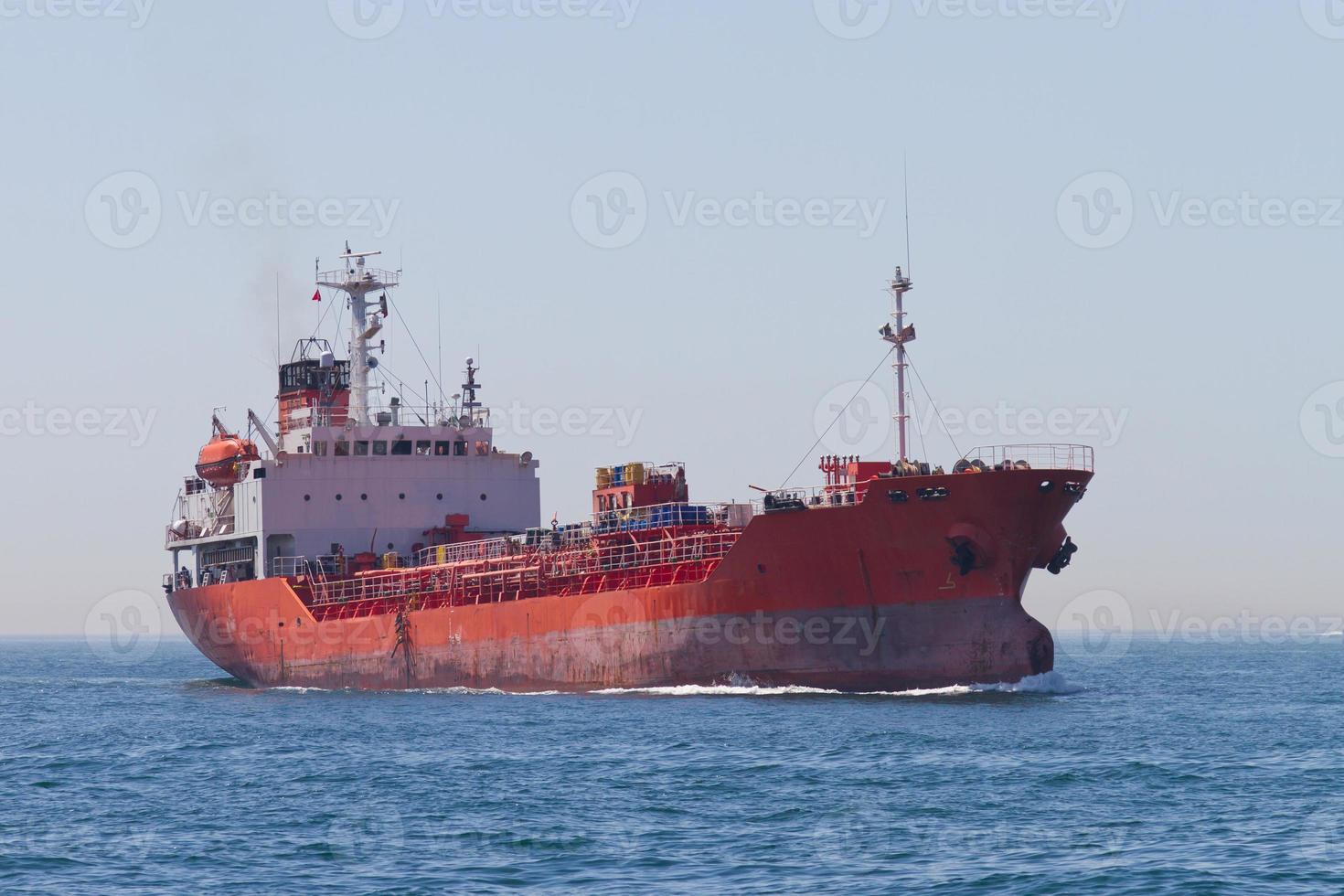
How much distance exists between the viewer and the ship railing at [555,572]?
133 feet

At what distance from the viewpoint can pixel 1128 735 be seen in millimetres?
31500

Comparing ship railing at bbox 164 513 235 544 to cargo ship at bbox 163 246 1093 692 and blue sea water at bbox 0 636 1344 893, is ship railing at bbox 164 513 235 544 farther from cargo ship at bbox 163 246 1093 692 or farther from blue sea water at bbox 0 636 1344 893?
blue sea water at bbox 0 636 1344 893

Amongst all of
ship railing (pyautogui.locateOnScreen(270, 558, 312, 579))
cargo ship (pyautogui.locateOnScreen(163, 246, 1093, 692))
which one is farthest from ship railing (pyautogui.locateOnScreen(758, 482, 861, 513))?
ship railing (pyautogui.locateOnScreen(270, 558, 312, 579))

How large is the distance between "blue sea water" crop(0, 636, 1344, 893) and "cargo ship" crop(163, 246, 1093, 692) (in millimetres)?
1380

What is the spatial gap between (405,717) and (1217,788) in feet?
62.1

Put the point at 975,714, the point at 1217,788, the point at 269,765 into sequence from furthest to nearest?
the point at 975,714 < the point at 269,765 < the point at 1217,788

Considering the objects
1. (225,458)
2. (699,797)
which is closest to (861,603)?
(699,797)

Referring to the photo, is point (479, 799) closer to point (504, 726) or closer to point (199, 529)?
point (504, 726)

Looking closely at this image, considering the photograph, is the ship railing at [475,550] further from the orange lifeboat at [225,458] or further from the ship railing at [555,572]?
the orange lifeboat at [225,458]

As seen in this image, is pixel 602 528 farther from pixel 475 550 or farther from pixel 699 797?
pixel 699 797

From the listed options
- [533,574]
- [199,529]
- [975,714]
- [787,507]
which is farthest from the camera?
[199,529]

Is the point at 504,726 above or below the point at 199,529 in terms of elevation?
below

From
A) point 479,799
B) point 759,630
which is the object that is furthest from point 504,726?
point 479,799

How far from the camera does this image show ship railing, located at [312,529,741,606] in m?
40.6
